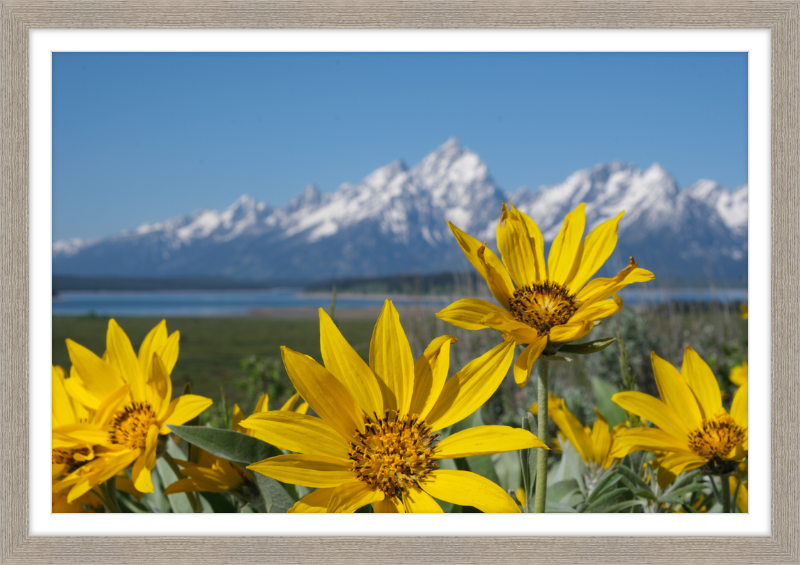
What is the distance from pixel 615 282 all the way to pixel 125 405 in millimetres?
850

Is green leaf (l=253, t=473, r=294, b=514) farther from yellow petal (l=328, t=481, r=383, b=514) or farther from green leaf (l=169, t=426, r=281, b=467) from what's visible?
yellow petal (l=328, t=481, r=383, b=514)

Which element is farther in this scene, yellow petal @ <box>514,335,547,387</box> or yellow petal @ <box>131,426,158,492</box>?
yellow petal @ <box>131,426,158,492</box>

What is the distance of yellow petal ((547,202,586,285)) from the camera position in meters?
0.86

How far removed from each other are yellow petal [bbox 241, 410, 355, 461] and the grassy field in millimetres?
3099

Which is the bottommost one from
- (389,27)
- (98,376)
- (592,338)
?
(592,338)

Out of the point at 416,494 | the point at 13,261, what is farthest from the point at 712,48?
the point at 13,261

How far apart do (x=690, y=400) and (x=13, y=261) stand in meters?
1.44

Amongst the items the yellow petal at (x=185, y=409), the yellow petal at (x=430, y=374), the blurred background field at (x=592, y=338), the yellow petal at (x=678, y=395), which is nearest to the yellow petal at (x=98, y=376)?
the yellow petal at (x=185, y=409)

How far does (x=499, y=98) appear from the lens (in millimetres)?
1597

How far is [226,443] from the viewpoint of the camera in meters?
0.77

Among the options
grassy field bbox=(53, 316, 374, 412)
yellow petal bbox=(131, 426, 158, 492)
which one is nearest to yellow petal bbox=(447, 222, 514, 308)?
yellow petal bbox=(131, 426, 158, 492)

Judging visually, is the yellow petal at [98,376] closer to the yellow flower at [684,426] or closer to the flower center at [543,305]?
the flower center at [543,305]

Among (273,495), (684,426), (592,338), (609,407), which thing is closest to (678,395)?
(684,426)

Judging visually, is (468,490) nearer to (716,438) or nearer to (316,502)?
(316,502)
